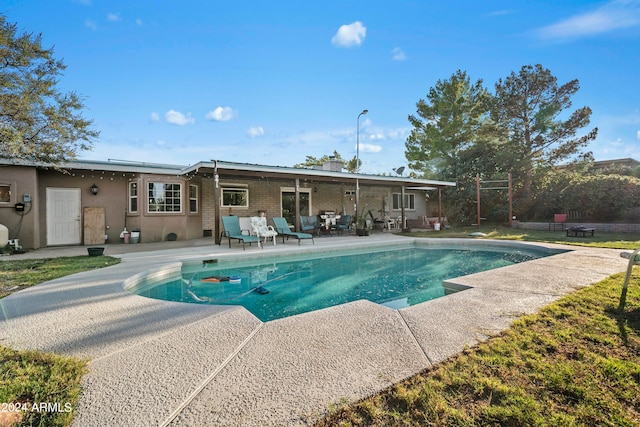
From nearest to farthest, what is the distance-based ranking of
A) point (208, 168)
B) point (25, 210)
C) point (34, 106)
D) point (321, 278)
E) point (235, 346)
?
point (235, 346)
point (34, 106)
point (321, 278)
point (25, 210)
point (208, 168)

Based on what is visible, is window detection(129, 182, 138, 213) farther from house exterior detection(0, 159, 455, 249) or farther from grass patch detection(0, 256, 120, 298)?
grass patch detection(0, 256, 120, 298)

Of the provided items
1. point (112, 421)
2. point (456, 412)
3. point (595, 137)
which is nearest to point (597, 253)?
point (456, 412)

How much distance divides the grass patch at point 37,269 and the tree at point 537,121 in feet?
66.5

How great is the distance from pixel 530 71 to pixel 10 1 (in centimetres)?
2347

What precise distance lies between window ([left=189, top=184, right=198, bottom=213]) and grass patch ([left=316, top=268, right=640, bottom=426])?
1201cm

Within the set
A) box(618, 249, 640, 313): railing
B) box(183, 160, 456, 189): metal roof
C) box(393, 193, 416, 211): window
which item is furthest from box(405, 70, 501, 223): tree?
box(618, 249, 640, 313): railing

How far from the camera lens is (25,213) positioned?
9.16 meters

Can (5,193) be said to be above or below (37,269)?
above

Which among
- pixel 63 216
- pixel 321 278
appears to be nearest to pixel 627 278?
pixel 321 278

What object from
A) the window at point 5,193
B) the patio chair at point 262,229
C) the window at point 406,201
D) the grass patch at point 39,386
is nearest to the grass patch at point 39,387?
the grass patch at point 39,386

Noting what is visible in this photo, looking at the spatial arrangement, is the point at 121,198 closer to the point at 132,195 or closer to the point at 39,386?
the point at 132,195

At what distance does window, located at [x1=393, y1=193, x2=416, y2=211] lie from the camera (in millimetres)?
19391

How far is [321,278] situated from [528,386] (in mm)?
4957

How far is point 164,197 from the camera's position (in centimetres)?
1125
